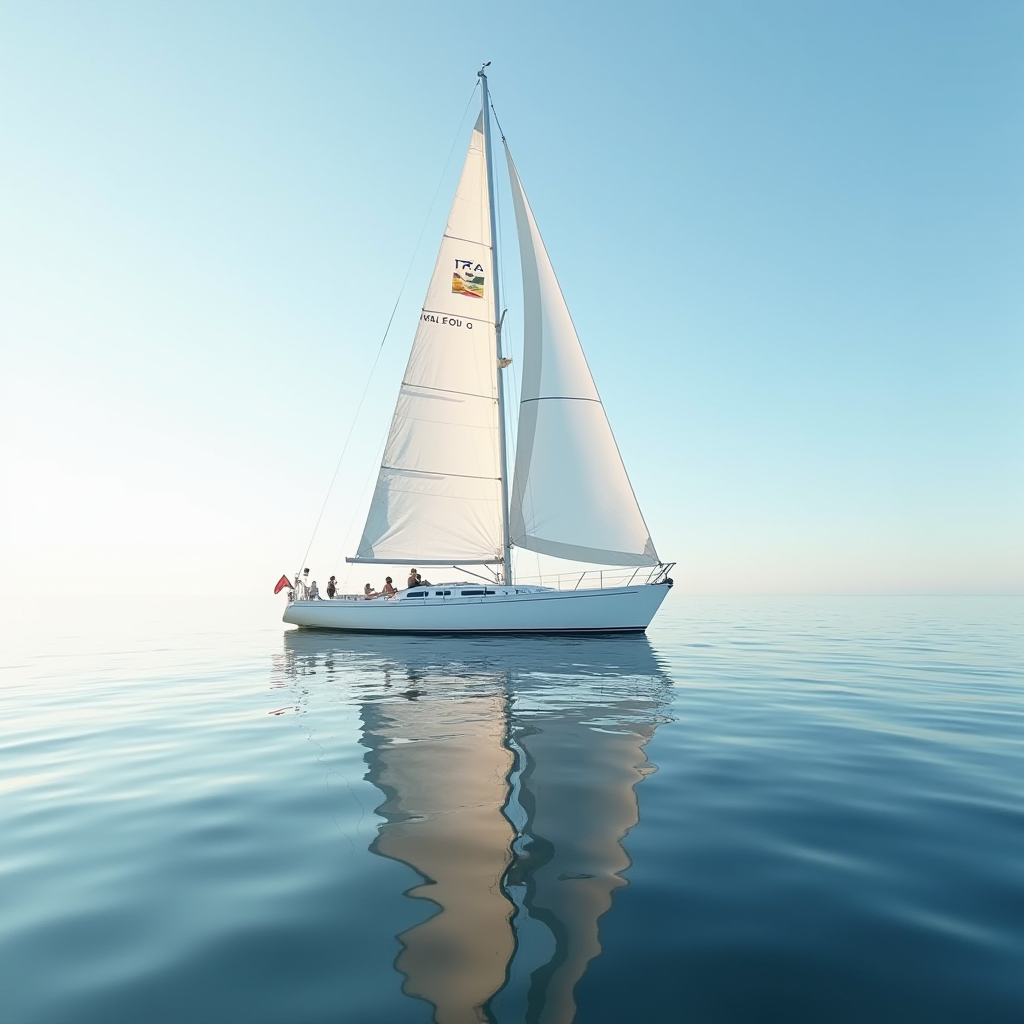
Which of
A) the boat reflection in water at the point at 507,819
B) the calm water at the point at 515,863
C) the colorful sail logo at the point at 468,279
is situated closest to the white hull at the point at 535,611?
the boat reflection in water at the point at 507,819

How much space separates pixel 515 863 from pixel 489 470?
2310cm

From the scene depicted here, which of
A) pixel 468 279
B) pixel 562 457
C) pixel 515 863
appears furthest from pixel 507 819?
pixel 468 279

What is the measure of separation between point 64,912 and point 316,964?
5.98ft

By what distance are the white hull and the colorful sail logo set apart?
12.9 metres

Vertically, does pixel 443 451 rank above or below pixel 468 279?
below

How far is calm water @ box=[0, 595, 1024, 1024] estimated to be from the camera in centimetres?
291

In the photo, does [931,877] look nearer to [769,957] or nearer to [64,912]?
[769,957]

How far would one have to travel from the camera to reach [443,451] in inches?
1051

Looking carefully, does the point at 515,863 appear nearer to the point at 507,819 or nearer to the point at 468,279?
the point at 507,819

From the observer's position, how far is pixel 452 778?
251 inches

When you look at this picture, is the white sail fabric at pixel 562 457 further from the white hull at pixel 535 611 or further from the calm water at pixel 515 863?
the calm water at pixel 515 863

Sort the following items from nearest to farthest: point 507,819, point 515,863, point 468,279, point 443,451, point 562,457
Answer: point 515,863
point 507,819
point 562,457
point 443,451
point 468,279

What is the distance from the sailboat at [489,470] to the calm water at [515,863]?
46.0ft

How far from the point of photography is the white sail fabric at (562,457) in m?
24.8
